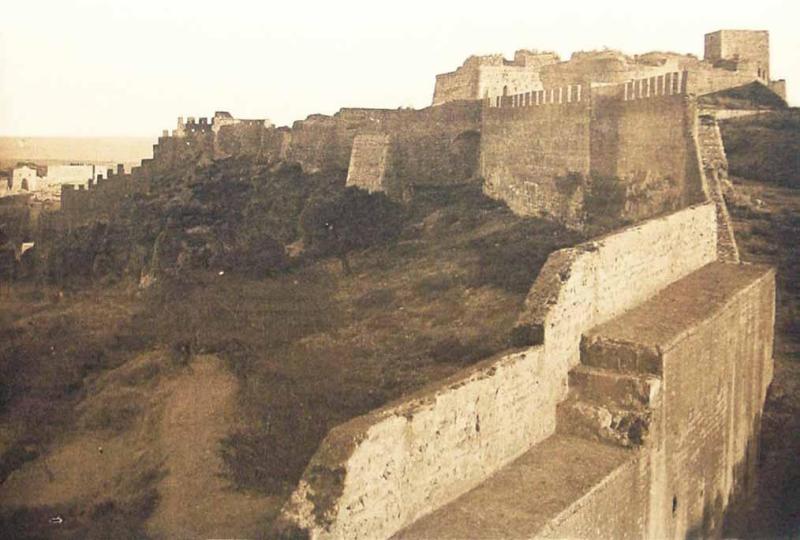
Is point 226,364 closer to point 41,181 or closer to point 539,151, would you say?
point 539,151

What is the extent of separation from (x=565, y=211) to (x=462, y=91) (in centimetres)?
877

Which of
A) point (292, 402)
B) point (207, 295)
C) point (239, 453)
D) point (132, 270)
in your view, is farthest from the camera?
point (132, 270)

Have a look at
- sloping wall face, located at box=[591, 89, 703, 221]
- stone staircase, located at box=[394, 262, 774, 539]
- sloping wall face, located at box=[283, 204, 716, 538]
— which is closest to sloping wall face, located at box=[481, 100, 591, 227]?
sloping wall face, located at box=[591, 89, 703, 221]

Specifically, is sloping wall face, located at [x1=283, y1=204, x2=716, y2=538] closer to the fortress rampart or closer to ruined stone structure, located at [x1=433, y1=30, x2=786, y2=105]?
ruined stone structure, located at [x1=433, y1=30, x2=786, y2=105]

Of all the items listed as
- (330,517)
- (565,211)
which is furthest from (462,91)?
(330,517)

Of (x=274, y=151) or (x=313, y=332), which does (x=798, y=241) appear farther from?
(x=274, y=151)

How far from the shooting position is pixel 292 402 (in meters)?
13.8

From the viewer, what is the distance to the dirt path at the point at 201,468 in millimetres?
10216

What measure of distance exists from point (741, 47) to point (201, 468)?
60.0ft

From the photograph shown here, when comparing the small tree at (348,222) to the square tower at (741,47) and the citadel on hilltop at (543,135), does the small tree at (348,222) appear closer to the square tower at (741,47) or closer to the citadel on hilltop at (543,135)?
the citadel on hilltop at (543,135)

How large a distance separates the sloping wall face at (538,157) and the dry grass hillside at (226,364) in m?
0.46

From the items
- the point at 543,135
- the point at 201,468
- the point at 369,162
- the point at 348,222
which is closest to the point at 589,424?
the point at 201,468

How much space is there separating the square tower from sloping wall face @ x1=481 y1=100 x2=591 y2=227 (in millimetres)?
6502

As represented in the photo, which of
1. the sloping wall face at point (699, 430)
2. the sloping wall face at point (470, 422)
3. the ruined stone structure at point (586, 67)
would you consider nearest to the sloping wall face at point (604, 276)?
the sloping wall face at point (470, 422)
